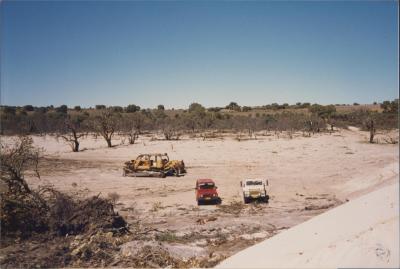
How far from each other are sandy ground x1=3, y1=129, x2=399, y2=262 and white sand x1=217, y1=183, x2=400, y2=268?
2.37 feet

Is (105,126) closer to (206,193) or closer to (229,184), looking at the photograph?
(229,184)

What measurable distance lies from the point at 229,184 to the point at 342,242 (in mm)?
18151

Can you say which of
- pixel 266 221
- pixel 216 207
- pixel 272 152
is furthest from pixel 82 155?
pixel 266 221

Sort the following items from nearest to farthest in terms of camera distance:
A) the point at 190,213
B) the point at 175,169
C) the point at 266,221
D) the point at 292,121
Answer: the point at 266,221, the point at 190,213, the point at 175,169, the point at 292,121

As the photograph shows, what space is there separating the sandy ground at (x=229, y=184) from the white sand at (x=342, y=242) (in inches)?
28.4

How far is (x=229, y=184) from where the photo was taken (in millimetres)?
25969

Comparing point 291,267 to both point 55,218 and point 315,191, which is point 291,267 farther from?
point 315,191

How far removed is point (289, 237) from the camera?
9789mm

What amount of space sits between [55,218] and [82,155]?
28.3 metres

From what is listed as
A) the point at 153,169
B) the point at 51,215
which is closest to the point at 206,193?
the point at 51,215

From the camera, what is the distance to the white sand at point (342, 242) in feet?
24.1

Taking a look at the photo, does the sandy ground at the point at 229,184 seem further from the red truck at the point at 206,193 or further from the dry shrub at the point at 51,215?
the dry shrub at the point at 51,215

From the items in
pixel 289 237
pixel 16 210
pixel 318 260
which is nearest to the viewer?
pixel 318 260

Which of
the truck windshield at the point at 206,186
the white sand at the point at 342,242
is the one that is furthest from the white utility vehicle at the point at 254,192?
the white sand at the point at 342,242
